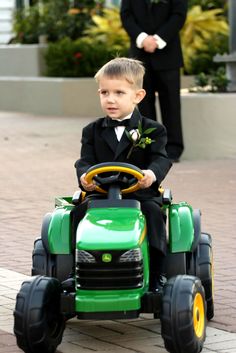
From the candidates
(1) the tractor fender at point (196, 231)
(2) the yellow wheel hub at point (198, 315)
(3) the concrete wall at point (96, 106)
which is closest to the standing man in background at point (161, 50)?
(3) the concrete wall at point (96, 106)


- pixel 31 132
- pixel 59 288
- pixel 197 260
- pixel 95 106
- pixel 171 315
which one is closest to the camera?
pixel 171 315

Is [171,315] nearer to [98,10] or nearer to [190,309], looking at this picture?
[190,309]

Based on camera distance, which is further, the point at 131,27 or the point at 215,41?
the point at 215,41

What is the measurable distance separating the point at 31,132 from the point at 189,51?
386cm

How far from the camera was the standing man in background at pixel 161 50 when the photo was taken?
39.9 feet

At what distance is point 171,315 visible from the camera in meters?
5.33

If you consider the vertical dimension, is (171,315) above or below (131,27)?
below

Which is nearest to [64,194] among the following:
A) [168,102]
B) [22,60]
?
[168,102]

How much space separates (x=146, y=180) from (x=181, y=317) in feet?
2.69

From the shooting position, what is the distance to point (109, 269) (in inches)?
215

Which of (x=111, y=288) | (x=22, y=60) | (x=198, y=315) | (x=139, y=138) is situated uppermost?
(x=139, y=138)

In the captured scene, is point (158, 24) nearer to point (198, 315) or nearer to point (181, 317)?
point (198, 315)

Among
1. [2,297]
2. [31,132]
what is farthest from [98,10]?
[2,297]

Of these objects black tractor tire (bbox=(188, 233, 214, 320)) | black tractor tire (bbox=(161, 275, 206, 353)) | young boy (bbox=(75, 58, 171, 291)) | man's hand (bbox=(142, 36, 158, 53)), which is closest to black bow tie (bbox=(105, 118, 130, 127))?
young boy (bbox=(75, 58, 171, 291))
